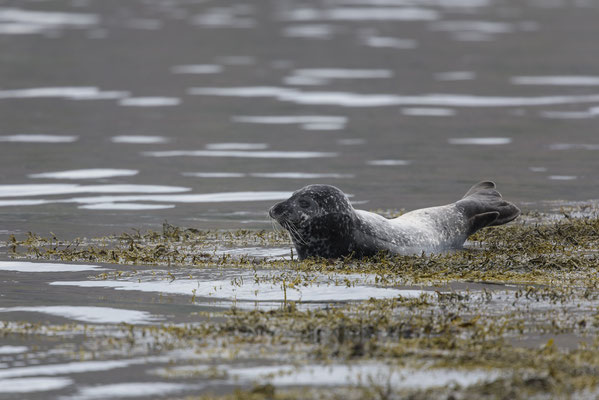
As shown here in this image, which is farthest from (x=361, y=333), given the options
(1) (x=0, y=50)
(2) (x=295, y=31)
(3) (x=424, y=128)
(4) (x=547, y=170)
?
(2) (x=295, y=31)

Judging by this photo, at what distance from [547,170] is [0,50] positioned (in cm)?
2159

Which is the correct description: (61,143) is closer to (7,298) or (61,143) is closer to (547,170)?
(547,170)

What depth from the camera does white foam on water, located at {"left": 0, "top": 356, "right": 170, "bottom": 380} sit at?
258 inches

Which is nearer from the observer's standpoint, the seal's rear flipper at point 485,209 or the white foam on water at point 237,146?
the seal's rear flipper at point 485,209

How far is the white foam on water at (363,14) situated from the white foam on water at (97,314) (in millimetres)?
38426

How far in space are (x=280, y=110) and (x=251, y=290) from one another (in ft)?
52.1

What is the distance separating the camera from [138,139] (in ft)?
69.0

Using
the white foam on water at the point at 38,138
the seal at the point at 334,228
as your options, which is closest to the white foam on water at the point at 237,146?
the white foam on water at the point at 38,138

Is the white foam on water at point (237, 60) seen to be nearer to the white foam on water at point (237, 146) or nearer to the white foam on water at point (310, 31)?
the white foam on water at point (310, 31)

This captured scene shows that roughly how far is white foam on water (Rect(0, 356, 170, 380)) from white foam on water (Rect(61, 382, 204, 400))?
327 millimetres

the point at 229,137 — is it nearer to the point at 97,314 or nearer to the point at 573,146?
the point at 573,146

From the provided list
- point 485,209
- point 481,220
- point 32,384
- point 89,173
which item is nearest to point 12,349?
point 32,384

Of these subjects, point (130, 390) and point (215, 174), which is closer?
point (130, 390)

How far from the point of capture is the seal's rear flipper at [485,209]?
37.9 ft
